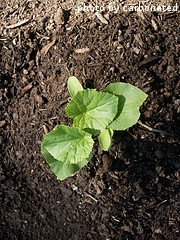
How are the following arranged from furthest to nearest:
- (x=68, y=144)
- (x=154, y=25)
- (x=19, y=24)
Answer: (x=19, y=24) < (x=154, y=25) < (x=68, y=144)

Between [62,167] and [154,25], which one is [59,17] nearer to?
[154,25]

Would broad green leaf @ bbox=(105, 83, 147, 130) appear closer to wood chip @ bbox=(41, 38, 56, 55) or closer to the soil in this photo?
the soil

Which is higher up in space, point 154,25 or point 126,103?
point 154,25

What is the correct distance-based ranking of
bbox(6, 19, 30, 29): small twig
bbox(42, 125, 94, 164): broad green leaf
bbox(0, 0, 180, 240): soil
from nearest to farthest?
1. bbox(42, 125, 94, 164): broad green leaf
2. bbox(0, 0, 180, 240): soil
3. bbox(6, 19, 30, 29): small twig

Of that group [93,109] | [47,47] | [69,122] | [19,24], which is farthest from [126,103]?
[19,24]

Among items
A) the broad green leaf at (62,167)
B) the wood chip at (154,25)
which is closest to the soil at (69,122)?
the wood chip at (154,25)

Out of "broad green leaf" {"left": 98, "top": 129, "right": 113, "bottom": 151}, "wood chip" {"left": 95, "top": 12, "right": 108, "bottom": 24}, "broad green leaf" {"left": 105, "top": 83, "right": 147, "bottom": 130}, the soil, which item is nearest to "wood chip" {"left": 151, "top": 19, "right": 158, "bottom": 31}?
the soil

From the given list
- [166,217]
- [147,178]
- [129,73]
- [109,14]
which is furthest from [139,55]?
[166,217]
